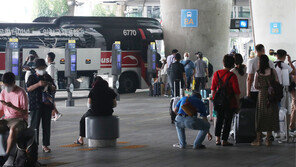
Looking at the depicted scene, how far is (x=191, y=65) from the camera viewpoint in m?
24.7

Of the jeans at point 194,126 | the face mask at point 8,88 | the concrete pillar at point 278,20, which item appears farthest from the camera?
the concrete pillar at point 278,20

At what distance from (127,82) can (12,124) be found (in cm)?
2243

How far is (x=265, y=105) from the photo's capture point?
41.4 feet

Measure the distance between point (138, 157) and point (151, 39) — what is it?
22559 mm

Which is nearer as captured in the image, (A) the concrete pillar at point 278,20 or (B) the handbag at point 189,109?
(B) the handbag at point 189,109

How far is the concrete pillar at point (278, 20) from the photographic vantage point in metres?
27.7

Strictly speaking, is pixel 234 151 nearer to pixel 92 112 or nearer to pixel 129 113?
pixel 92 112

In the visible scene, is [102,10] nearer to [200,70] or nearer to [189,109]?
[200,70]

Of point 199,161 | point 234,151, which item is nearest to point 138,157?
point 199,161

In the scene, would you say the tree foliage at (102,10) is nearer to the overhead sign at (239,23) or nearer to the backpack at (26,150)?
the overhead sign at (239,23)

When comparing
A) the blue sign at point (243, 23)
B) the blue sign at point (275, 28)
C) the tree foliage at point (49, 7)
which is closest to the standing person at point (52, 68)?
the blue sign at point (275, 28)

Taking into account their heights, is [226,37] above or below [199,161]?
above

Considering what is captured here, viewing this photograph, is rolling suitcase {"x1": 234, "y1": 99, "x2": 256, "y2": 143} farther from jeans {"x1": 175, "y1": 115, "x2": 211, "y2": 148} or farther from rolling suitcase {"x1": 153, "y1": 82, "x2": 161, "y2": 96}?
rolling suitcase {"x1": 153, "y1": 82, "x2": 161, "y2": 96}

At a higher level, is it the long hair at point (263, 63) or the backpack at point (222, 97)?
the long hair at point (263, 63)
